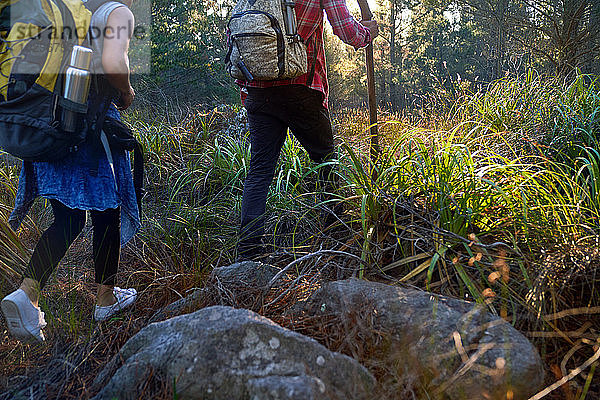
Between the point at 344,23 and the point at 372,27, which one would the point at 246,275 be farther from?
the point at 372,27

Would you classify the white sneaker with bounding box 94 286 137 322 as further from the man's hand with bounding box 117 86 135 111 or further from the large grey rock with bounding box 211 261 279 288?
the man's hand with bounding box 117 86 135 111

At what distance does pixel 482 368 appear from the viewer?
4.25ft

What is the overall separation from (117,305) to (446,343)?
158cm

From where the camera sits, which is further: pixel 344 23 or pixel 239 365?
pixel 344 23

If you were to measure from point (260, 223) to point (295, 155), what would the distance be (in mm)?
1177

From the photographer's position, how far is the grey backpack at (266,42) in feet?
7.91

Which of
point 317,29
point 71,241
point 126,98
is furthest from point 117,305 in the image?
point 317,29

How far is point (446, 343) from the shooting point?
140 centimetres

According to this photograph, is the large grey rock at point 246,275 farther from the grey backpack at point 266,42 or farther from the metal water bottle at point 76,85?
the grey backpack at point 266,42

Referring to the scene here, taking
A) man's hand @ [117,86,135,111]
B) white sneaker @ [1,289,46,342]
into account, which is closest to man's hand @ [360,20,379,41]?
man's hand @ [117,86,135,111]

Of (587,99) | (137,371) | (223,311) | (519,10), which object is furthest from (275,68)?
(519,10)

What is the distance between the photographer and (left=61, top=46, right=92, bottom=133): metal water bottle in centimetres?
181

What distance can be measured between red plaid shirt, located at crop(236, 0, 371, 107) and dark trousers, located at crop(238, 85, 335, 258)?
0.14ft

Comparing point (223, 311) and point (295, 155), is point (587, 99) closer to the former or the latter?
point (295, 155)
